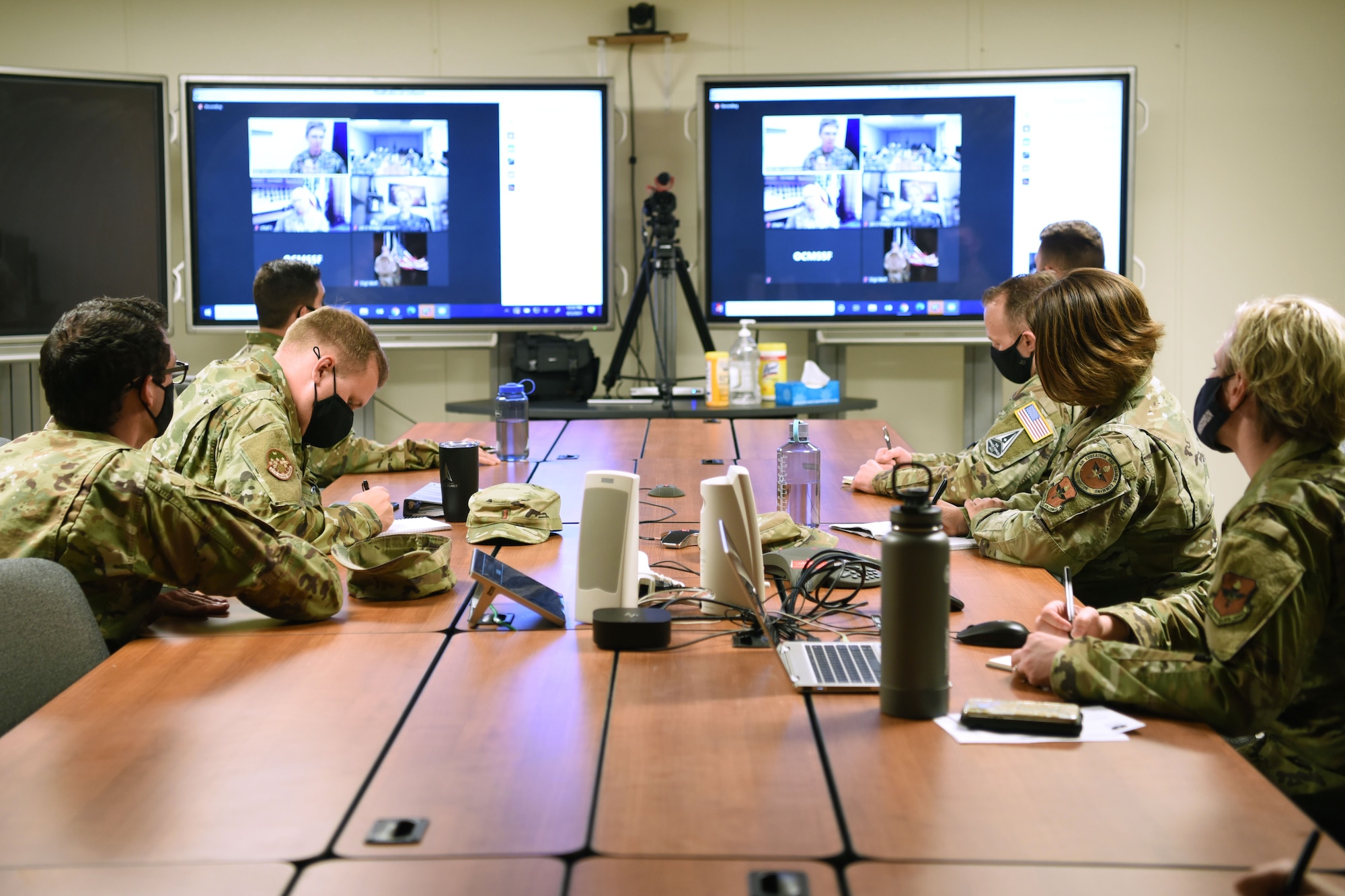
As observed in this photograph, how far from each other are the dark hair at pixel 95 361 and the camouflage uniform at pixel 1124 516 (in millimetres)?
1412

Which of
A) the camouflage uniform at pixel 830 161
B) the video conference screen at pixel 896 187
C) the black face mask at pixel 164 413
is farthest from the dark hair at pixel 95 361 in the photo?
the camouflage uniform at pixel 830 161

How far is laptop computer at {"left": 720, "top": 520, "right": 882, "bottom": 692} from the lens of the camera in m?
1.41

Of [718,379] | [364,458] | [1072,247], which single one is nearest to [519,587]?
[364,458]

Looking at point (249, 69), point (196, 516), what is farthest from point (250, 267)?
point (196, 516)

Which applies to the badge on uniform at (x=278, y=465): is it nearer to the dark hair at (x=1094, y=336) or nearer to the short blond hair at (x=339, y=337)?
the short blond hair at (x=339, y=337)

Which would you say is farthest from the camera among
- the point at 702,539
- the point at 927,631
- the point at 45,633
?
the point at 702,539

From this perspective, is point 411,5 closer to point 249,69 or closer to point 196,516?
point 249,69

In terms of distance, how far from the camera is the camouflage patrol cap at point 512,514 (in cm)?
222

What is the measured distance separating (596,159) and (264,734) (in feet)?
12.7

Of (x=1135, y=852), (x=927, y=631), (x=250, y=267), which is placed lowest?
(x=1135, y=852)

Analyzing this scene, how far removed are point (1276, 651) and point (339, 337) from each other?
1.81 meters

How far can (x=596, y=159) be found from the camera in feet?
16.0

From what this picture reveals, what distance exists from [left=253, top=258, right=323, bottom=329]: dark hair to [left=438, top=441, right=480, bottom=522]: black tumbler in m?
0.86

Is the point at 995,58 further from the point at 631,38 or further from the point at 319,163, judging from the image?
the point at 319,163
